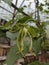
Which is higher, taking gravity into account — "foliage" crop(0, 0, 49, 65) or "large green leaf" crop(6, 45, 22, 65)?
"foliage" crop(0, 0, 49, 65)

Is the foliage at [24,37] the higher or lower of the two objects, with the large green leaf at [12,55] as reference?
higher

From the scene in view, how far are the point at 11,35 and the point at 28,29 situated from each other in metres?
0.04

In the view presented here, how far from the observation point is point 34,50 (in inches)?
16.3

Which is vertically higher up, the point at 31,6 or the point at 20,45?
the point at 31,6

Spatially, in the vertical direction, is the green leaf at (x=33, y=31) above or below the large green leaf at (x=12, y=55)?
above

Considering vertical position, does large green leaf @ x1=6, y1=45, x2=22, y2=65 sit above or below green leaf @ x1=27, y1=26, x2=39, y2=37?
below

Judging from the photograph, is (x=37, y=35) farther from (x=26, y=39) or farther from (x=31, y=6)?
(x=31, y=6)

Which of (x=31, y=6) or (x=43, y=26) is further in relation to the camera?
(x=31, y=6)

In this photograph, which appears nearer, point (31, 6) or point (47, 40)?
point (47, 40)

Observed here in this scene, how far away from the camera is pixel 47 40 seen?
421 millimetres

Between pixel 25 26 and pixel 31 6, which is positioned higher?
pixel 31 6

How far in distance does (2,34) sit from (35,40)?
75mm

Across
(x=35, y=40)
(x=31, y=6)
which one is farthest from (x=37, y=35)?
(x=31, y=6)

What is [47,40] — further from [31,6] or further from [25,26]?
[31,6]
